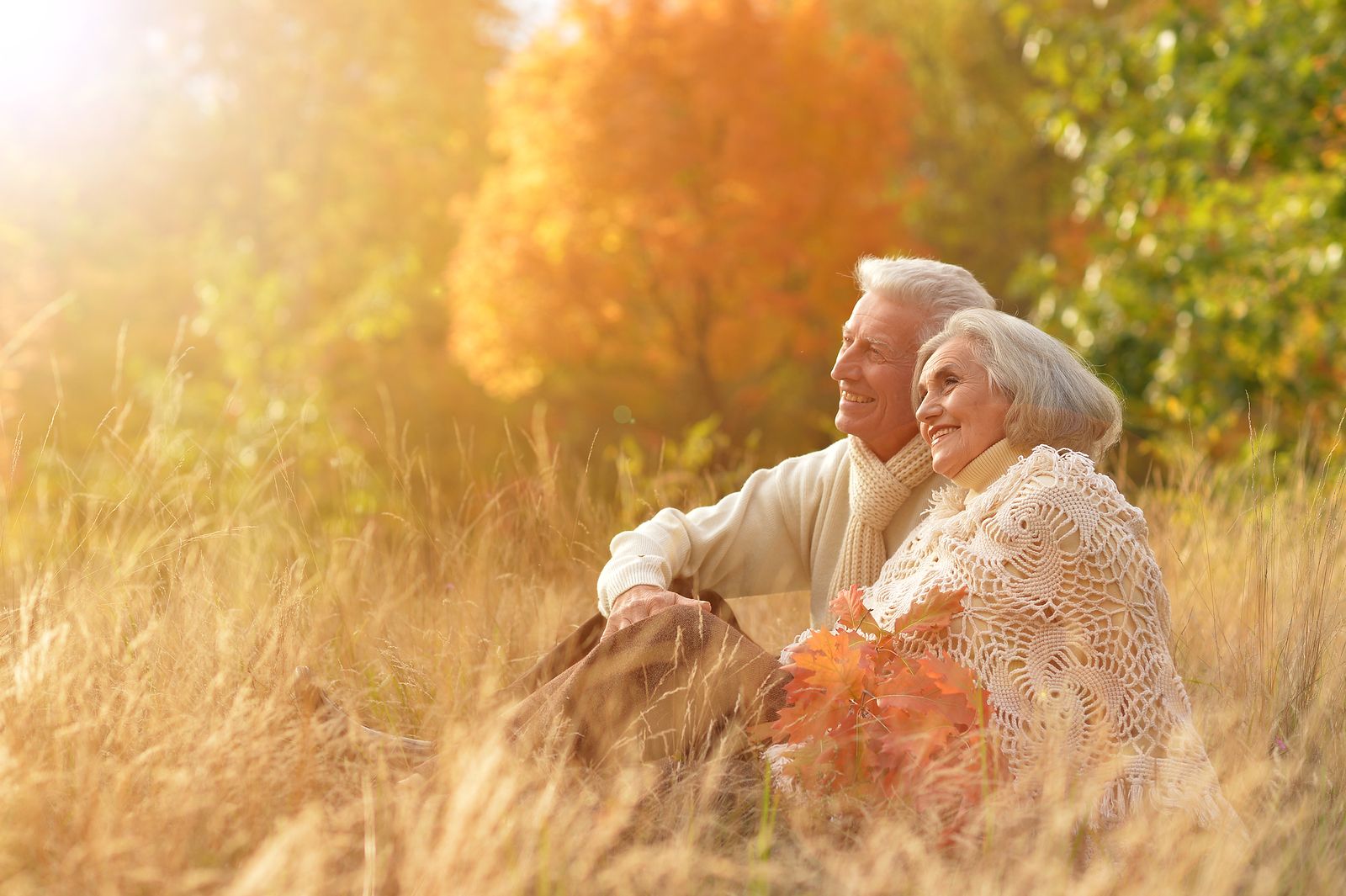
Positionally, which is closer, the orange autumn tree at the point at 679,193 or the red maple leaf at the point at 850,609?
the red maple leaf at the point at 850,609

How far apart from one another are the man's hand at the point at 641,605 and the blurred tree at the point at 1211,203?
3874 mm

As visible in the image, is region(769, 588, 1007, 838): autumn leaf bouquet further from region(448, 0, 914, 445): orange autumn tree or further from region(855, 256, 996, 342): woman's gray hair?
region(448, 0, 914, 445): orange autumn tree

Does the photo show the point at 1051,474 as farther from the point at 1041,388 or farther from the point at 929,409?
the point at 929,409

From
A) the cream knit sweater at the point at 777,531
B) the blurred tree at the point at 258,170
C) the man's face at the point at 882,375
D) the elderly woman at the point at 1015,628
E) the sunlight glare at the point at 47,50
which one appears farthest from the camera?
the sunlight glare at the point at 47,50

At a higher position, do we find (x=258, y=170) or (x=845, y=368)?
(x=258, y=170)

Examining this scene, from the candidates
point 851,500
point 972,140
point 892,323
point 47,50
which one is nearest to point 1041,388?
point 892,323

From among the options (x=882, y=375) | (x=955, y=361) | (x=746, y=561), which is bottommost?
(x=746, y=561)

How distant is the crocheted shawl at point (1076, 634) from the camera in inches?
83.7

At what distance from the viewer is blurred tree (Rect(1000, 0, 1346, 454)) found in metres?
5.67

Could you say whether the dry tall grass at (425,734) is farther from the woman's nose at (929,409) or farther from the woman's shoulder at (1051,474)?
the woman's nose at (929,409)

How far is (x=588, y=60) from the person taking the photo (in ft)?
34.3

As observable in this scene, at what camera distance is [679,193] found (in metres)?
10.6

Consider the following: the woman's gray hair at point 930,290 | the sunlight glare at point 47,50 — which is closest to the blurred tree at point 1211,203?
the woman's gray hair at point 930,290

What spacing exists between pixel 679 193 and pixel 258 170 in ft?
21.4
